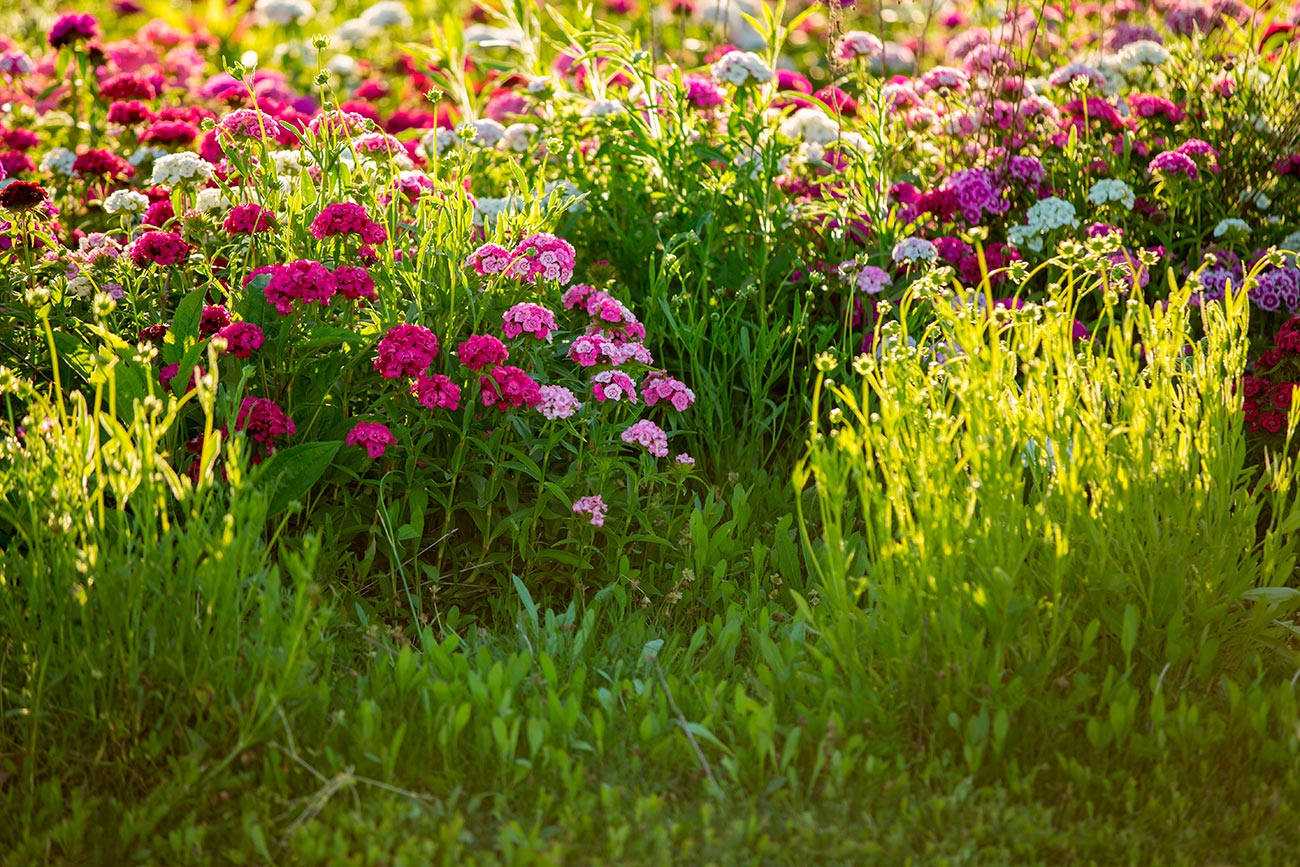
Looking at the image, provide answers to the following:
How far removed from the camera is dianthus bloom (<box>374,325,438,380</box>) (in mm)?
2717

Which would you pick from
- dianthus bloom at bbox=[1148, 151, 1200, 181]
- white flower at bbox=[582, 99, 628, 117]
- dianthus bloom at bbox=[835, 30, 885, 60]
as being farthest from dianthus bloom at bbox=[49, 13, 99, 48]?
dianthus bloom at bbox=[1148, 151, 1200, 181]

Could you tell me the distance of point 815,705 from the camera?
2.41 meters

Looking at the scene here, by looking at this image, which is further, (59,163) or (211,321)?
(59,163)

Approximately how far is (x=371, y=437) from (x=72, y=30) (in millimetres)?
2976

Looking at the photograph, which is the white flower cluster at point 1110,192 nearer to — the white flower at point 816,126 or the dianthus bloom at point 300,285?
the white flower at point 816,126

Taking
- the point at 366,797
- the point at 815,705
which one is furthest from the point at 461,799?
the point at 815,705

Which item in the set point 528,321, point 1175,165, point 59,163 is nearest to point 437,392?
point 528,321

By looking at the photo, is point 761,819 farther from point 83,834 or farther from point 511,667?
point 83,834

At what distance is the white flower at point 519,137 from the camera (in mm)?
4426

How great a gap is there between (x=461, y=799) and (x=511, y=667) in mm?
289

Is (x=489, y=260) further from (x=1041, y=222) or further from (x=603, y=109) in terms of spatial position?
(x=1041, y=222)

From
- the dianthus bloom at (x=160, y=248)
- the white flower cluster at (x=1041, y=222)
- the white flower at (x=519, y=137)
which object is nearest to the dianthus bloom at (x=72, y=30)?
the white flower at (x=519, y=137)

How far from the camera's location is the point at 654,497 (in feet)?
10.6

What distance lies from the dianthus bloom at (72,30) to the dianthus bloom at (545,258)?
108 inches
